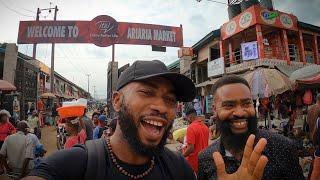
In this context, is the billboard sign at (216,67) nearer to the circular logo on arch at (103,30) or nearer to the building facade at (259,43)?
the building facade at (259,43)

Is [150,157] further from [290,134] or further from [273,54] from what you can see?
[273,54]

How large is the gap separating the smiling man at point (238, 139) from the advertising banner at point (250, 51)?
13321mm

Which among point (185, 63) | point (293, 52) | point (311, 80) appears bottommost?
point (311, 80)

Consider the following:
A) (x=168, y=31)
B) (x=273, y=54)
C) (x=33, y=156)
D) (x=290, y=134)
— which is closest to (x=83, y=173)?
(x=33, y=156)

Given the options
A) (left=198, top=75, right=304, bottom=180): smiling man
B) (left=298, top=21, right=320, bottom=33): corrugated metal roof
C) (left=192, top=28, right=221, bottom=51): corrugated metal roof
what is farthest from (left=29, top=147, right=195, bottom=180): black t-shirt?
(left=298, top=21, right=320, bottom=33): corrugated metal roof

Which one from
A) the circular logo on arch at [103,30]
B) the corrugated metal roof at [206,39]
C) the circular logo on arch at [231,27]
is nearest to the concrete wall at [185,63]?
the corrugated metal roof at [206,39]

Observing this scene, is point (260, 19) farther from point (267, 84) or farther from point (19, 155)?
point (19, 155)

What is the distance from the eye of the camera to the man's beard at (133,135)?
1.60 m

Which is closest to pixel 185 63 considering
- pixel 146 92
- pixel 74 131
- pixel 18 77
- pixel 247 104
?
pixel 18 77

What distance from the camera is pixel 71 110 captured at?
514cm

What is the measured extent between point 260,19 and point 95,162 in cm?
1552

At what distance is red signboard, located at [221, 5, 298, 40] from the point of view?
15.0 metres

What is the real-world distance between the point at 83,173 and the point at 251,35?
57.8ft

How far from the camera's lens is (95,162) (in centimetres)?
144
